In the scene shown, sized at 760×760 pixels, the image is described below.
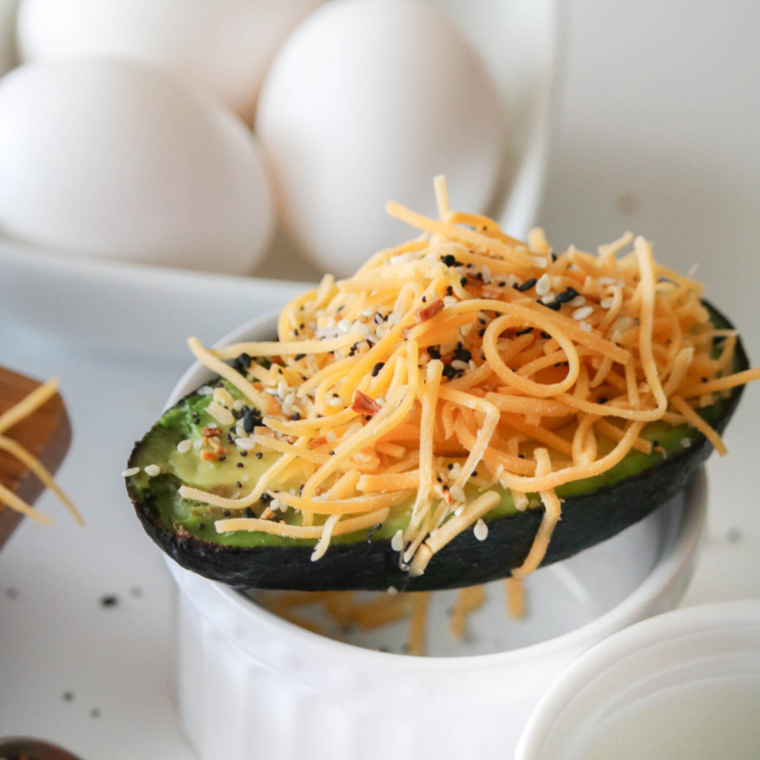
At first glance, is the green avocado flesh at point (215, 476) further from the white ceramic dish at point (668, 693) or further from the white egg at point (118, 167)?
the white egg at point (118, 167)

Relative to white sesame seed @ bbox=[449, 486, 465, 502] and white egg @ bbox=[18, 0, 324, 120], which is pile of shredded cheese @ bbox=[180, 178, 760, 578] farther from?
white egg @ bbox=[18, 0, 324, 120]

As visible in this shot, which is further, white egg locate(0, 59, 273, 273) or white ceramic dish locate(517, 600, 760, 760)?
white egg locate(0, 59, 273, 273)

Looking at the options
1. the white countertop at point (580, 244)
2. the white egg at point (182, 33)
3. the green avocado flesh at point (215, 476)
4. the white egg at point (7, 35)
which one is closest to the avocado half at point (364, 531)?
the green avocado flesh at point (215, 476)

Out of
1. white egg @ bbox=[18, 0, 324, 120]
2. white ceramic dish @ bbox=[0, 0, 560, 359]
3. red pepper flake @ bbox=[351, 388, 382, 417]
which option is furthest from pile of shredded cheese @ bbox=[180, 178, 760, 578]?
white egg @ bbox=[18, 0, 324, 120]

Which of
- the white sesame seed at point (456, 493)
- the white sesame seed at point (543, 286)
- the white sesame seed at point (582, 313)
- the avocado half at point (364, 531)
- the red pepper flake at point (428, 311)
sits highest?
the red pepper flake at point (428, 311)

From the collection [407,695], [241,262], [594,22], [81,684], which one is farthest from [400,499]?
[594,22]

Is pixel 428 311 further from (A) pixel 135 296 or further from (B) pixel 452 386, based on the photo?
(A) pixel 135 296

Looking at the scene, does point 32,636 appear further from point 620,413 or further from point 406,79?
point 406,79
